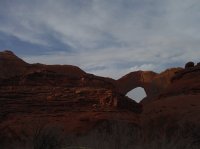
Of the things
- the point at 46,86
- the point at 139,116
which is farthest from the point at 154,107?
the point at 46,86

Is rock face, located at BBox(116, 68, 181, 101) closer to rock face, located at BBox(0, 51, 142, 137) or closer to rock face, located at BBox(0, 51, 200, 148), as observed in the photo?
rock face, located at BBox(0, 51, 200, 148)

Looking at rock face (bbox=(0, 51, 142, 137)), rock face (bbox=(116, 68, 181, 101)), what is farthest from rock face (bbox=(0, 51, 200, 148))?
rock face (bbox=(116, 68, 181, 101))

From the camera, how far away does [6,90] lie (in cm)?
2989

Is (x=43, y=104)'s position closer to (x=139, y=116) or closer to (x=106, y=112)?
(x=106, y=112)

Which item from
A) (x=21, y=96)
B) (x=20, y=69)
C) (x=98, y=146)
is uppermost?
(x=20, y=69)

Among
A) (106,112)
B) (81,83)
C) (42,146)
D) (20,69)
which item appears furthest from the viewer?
(20,69)

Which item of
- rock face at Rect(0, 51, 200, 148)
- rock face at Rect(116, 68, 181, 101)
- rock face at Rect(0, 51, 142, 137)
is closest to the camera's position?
rock face at Rect(0, 51, 200, 148)

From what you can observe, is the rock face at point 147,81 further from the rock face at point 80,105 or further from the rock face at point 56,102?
the rock face at point 56,102

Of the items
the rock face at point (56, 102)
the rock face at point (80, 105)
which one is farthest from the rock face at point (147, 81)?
the rock face at point (56, 102)

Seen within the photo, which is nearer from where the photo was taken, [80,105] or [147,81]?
[80,105]

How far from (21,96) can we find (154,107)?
887cm

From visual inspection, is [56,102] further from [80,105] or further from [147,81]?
[147,81]

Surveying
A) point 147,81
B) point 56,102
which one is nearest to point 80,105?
point 56,102

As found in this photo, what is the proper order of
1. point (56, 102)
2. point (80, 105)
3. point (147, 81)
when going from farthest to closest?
point (147, 81)
point (56, 102)
point (80, 105)
